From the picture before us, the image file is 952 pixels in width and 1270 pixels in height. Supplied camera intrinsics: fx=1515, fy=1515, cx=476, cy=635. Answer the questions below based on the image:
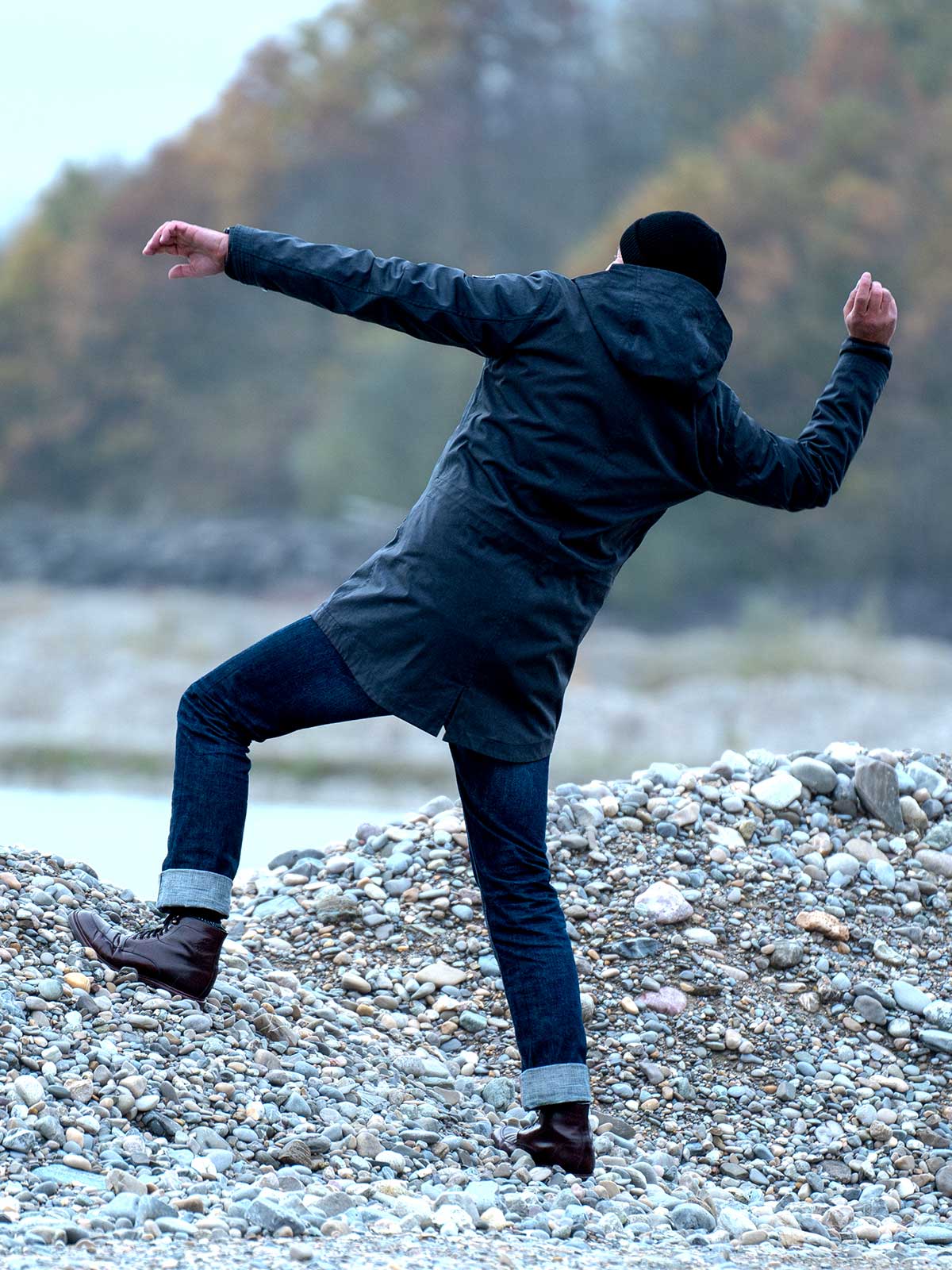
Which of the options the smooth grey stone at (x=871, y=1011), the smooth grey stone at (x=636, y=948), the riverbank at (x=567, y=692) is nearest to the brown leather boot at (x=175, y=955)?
the smooth grey stone at (x=636, y=948)

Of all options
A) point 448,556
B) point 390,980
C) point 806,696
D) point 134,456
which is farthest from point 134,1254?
point 134,456

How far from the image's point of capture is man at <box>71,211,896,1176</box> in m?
2.70

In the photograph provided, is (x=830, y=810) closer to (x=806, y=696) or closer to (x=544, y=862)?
(x=544, y=862)

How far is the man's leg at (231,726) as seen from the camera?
2812 millimetres

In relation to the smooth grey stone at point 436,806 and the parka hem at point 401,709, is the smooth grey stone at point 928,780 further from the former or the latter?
the parka hem at point 401,709

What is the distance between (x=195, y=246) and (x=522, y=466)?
71 cm

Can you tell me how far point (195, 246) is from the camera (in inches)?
107

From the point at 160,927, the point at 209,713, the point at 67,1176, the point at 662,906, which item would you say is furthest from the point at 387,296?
the point at 662,906

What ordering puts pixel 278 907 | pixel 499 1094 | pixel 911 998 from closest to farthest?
pixel 499 1094, pixel 911 998, pixel 278 907

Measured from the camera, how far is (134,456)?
80.6ft

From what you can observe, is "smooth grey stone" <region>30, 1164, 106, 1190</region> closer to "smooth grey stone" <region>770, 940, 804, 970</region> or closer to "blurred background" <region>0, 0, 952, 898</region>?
"smooth grey stone" <region>770, 940, 804, 970</region>

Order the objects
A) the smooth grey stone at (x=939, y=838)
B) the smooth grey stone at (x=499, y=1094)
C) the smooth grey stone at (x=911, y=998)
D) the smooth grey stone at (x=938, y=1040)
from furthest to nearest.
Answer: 1. the smooth grey stone at (x=939, y=838)
2. the smooth grey stone at (x=911, y=998)
3. the smooth grey stone at (x=938, y=1040)
4. the smooth grey stone at (x=499, y=1094)

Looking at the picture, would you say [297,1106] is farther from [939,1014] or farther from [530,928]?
[939,1014]

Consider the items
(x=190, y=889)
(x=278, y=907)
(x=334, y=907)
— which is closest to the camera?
(x=190, y=889)
